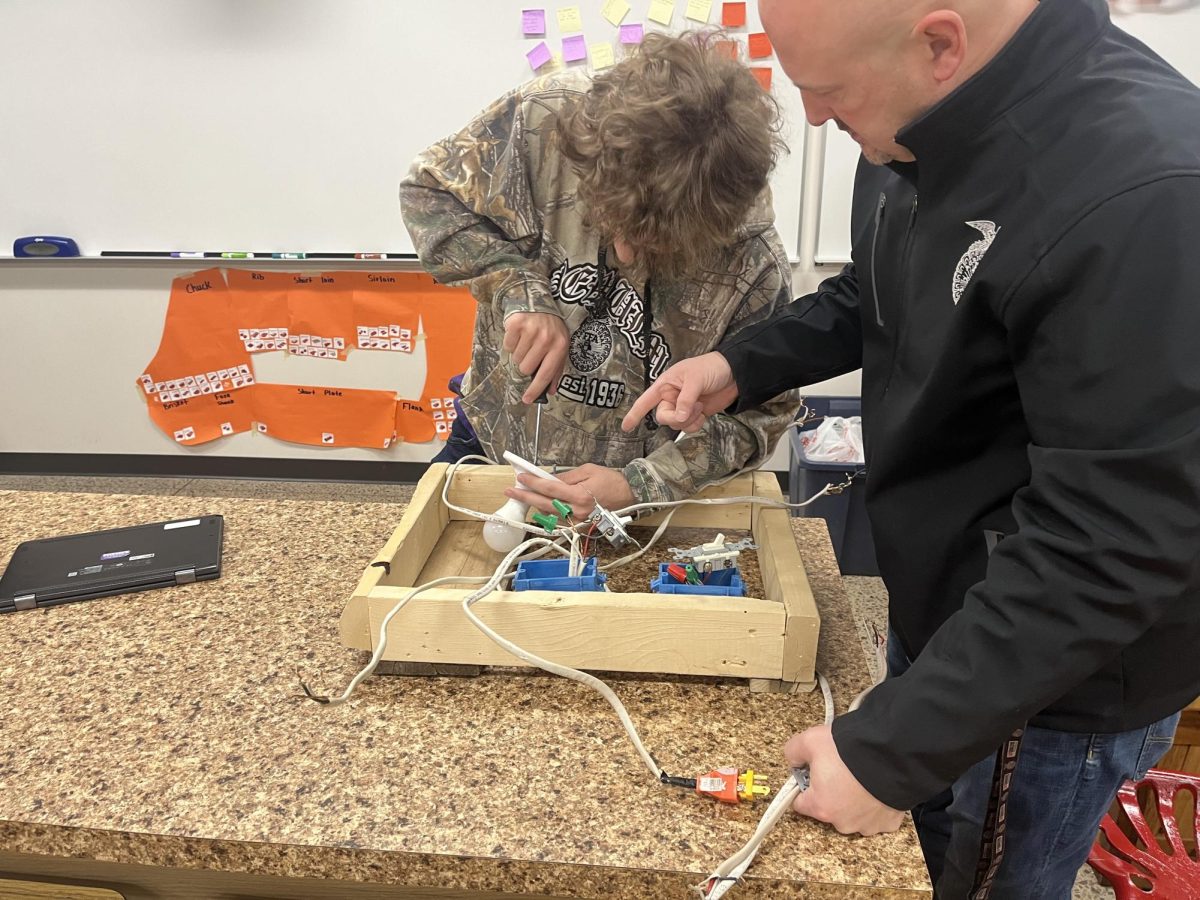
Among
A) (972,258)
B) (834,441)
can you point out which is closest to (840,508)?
(834,441)

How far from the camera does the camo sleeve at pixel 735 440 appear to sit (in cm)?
122

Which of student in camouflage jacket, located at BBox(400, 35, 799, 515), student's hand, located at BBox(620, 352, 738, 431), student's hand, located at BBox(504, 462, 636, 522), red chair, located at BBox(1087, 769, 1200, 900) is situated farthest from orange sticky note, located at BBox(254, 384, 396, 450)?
red chair, located at BBox(1087, 769, 1200, 900)

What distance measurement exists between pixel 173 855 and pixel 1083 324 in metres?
0.86

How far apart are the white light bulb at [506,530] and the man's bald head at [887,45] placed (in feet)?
2.07

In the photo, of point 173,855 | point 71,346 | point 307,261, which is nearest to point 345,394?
point 307,261

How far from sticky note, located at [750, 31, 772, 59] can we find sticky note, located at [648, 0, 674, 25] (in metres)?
0.26


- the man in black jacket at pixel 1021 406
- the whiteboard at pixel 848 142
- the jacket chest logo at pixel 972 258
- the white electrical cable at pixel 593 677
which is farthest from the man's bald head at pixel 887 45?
the whiteboard at pixel 848 142

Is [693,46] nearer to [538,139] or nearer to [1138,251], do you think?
[538,139]

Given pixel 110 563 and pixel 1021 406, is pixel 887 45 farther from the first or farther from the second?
pixel 110 563

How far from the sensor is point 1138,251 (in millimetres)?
585

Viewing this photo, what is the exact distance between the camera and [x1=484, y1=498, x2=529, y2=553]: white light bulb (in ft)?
3.67

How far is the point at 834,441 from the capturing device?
2.65 m

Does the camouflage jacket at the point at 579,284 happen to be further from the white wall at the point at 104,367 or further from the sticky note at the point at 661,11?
the white wall at the point at 104,367

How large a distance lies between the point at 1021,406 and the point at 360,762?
0.69 m
